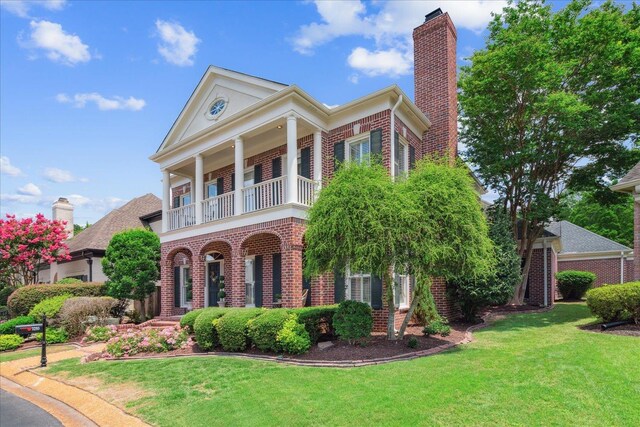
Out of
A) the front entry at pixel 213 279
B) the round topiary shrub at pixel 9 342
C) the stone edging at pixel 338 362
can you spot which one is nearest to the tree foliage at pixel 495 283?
the stone edging at pixel 338 362

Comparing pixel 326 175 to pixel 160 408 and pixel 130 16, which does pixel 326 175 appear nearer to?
pixel 130 16

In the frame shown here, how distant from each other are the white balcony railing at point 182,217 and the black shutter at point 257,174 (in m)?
2.69

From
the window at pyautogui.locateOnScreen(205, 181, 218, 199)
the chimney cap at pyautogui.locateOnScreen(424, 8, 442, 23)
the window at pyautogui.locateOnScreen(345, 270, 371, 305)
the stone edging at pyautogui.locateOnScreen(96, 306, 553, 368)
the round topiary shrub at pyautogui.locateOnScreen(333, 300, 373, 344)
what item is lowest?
the stone edging at pyautogui.locateOnScreen(96, 306, 553, 368)

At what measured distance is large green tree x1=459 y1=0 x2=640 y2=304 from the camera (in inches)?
528

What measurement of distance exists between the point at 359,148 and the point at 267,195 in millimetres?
3301

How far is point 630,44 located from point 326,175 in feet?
36.1

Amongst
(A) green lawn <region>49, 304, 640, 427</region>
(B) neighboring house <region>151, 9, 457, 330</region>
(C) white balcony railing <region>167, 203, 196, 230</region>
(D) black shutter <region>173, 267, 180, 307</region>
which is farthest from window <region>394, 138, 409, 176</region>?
(D) black shutter <region>173, 267, 180, 307</region>

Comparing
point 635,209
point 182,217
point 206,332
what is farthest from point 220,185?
point 635,209

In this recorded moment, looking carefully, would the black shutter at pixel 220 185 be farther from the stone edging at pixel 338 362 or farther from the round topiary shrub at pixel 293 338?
the round topiary shrub at pixel 293 338

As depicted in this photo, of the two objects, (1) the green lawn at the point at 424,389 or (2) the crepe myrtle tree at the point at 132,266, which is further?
(2) the crepe myrtle tree at the point at 132,266

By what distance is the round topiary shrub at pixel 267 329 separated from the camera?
29.9 feet

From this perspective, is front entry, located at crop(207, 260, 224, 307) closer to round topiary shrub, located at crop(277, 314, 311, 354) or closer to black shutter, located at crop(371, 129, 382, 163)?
round topiary shrub, located at crop(277, 314, 311, 354)

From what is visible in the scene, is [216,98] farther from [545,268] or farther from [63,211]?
[63,211]

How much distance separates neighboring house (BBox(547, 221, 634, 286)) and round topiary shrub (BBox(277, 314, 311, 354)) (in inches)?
724
